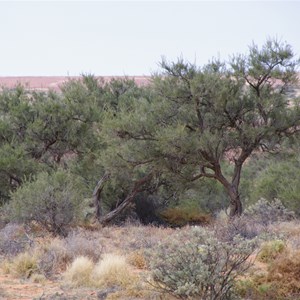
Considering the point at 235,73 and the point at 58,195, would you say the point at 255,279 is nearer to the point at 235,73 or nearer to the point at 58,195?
the point at 58,195

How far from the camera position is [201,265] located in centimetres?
696

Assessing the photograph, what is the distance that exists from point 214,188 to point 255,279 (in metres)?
18.6

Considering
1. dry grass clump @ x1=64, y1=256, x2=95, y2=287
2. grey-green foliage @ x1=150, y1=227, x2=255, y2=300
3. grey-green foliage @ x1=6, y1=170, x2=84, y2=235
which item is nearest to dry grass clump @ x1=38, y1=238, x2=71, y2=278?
dry grass clump @ x1=64, y1=256, x2=95, y2=287

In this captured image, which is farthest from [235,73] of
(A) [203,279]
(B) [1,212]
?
(A) [203,279]

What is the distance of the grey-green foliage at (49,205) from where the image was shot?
1507 centimetres

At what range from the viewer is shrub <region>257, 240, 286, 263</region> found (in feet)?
30.1

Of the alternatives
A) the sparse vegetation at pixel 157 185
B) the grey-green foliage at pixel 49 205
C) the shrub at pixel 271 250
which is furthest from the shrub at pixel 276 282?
the grey-green foliage at pixel 49 205

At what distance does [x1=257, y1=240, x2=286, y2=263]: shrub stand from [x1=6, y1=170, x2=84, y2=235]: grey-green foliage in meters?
6.89

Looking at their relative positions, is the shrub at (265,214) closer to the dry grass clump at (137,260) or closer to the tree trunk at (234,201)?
the tree trunk at (234,201)

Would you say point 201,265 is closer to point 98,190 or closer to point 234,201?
point 234,201

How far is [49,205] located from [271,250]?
7.57 metres

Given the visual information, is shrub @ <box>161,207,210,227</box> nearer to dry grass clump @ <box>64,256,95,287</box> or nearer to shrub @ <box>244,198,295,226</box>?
shrub @ <box>244,198,295,226</box>


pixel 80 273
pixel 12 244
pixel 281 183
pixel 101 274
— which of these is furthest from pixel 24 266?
pixel 281 183

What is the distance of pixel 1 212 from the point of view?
1852cm
